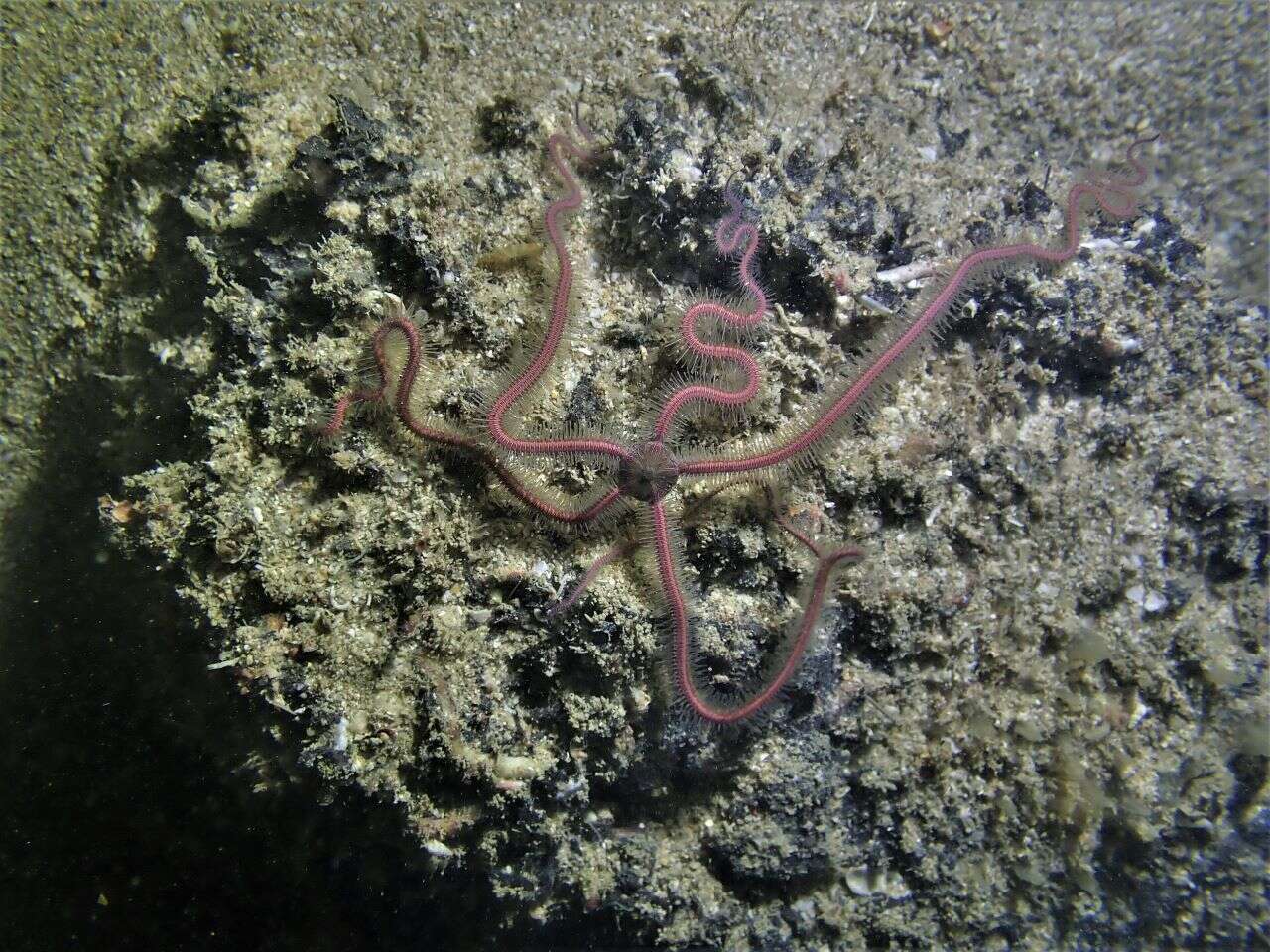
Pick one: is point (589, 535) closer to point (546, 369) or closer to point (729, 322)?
point (546, 369)

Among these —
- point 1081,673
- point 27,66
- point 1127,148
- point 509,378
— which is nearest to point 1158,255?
point 1127,148

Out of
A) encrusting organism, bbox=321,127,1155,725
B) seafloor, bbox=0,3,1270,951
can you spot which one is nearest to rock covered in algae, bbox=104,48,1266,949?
seafloor, bbox=0,3,1270,951

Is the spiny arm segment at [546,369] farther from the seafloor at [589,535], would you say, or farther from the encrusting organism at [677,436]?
the seafloor at [589,535]

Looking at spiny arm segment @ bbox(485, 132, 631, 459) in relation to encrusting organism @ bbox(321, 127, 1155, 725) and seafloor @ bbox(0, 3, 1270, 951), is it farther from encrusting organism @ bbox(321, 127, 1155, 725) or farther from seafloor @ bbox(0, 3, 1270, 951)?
seafloor @ bbox(0, 3, 1270, 951)

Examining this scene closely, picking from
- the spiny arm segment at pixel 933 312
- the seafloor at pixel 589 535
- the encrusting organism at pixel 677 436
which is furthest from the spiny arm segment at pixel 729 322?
the spiny arm segment at pixel 933 312

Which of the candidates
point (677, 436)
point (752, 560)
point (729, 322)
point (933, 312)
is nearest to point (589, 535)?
point (677, 436)

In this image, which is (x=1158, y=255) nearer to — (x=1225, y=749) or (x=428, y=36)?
(x=1225, y=749)
